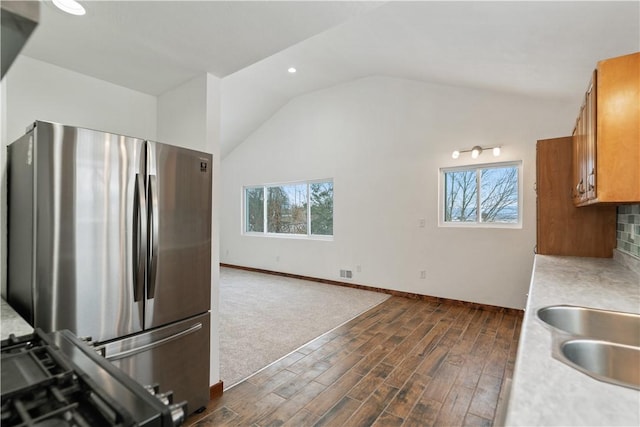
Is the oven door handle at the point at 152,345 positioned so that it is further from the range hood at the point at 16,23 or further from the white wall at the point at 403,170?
the white wall at the point at 403,170

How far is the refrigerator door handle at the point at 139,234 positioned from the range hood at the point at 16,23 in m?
1.12

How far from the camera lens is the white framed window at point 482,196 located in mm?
4051

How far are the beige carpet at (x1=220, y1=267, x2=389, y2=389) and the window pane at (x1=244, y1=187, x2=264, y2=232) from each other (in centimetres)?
145

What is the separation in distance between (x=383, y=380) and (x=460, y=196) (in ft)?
9.92

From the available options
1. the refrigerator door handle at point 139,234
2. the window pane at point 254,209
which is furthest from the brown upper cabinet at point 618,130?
the window pane at point 254,209

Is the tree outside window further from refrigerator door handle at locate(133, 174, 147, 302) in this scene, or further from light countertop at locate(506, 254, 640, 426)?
refrigerator door handle at locate(133, 174, 147, 302)

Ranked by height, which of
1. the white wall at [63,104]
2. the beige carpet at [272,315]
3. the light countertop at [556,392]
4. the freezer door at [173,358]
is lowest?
the beige carpet at [272,315]

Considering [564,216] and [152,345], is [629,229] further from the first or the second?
[152,345]

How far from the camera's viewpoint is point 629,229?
2.17m

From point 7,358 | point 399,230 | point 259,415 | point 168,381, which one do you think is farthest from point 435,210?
point 7,358

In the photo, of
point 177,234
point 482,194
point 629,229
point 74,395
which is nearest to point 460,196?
point 482,194

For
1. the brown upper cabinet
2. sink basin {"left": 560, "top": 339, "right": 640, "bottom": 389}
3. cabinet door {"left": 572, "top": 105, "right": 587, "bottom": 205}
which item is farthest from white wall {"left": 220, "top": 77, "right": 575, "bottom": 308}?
sink basin {"left": 560, "top": 339, "right": 640, "bottom": 389}

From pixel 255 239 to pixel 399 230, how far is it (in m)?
3.41

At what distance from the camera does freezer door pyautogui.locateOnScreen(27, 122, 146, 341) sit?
137 cm
